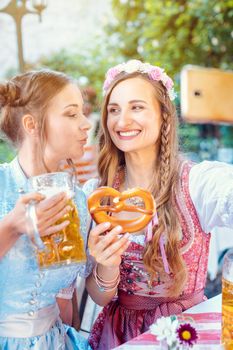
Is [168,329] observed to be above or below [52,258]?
below

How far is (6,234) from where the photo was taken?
102 cm

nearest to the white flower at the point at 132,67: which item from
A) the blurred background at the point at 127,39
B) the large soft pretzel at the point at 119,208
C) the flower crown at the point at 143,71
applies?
the flower crown at the point at 143,71

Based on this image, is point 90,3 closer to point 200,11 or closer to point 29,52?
point 29,52

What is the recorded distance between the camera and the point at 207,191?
1358mm

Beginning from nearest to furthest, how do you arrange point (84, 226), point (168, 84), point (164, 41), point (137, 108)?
point (84, 226) < point (137, 108) < point (168, 84) < point (164, 41)

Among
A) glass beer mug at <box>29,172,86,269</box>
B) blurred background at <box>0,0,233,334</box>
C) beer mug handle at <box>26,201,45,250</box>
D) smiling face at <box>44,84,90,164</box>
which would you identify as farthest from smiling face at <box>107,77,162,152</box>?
blurred background at <box>0,0,233,334</box>

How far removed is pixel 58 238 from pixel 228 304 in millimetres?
423

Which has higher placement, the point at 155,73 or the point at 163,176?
the point at 155,73

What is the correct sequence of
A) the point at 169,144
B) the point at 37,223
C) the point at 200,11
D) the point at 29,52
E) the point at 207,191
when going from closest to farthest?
the point at 37,223, the point at 207,191, the point at 169,144, the point at 200,11, the point at 29,52

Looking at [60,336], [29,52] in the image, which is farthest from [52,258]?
[29,52]

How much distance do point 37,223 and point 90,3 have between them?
5909mm

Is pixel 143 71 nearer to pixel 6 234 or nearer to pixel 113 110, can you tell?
pixel 113 110

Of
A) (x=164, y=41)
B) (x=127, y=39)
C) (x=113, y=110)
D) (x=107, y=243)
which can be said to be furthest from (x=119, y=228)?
(x=127, y=39)

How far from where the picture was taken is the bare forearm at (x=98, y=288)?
4.20 ft
